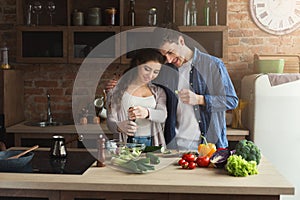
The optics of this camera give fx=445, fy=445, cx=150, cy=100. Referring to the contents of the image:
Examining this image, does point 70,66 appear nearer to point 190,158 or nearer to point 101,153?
point 101,153

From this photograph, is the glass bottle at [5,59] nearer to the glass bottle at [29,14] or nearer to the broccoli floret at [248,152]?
the glass bottle at [29,14]

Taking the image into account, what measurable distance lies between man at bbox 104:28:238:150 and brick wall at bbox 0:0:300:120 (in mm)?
1557

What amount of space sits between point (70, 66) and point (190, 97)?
7.14ft

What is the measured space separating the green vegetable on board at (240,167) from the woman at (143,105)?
2.48 feet

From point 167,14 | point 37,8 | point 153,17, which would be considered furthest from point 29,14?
point 167,14

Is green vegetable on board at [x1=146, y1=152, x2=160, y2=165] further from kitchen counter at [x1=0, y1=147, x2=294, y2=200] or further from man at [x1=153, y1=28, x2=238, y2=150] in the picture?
man at [x1=153, y1=28, x2=238, y2=150]

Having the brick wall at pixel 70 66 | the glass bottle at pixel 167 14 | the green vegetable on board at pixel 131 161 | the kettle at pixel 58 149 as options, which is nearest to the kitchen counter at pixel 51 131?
the brick wall at pixel 70 66

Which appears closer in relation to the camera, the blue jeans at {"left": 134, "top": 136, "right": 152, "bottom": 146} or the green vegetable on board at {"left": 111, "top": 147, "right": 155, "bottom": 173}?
the green vegetable on board at {"left": 111, "top": 147, "right": 155, "bottom": 173}

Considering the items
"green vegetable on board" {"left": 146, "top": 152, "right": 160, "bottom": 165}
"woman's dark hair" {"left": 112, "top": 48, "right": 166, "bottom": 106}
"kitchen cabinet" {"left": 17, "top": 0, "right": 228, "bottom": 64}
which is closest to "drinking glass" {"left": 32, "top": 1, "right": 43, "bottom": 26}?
"kitchen cabinet" {"left": 17, "top": 0, "right": 228, "bottom": 64}

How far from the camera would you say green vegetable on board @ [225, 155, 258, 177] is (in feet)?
7.64

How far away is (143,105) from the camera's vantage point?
2.96 metres

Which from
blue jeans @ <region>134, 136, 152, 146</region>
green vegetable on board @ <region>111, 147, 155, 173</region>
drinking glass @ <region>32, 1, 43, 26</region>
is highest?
drinking glass @ <region>32, 1, 43, 26</region>

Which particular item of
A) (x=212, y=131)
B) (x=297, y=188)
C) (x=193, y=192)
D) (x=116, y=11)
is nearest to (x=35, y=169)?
(x=193, y=192)

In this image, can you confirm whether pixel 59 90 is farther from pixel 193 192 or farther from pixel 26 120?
pixel 193 192
